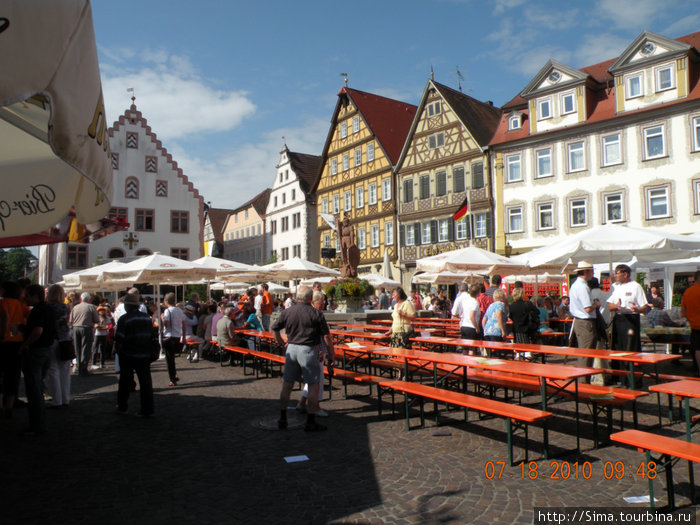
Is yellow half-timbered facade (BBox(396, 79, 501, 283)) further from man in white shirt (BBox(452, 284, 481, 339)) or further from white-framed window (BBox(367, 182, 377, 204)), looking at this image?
man in white shirt (BBox(452, 284, 481, 339))

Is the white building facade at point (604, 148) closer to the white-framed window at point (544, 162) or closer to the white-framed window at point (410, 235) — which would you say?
the white-framed window at point (544, 162)

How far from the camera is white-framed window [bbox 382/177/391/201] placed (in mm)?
38344

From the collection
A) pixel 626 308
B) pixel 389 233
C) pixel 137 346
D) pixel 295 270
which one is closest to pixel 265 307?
pixel 295 270

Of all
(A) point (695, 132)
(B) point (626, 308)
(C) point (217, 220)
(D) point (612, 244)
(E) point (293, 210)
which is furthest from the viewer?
(C) point (217, 220)

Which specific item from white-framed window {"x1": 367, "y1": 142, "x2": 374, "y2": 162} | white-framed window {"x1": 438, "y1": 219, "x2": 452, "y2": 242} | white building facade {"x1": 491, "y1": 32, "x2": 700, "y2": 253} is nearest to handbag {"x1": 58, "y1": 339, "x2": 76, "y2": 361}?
white building facade {"x1": 491, "y1": 32, "x2": 700, "y2": 253}

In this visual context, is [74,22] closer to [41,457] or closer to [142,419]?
[41,457]

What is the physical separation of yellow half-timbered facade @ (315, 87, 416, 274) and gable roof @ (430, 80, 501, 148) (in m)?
5.70

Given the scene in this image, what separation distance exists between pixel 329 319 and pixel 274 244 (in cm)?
3690

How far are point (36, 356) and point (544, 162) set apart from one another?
92.6 feet

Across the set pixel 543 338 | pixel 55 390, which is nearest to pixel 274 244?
pixel 543 338

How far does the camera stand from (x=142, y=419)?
7.76 meters

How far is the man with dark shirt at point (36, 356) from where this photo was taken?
22.1ft

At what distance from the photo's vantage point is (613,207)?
89.8ft

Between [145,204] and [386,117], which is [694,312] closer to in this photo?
[386,117]
